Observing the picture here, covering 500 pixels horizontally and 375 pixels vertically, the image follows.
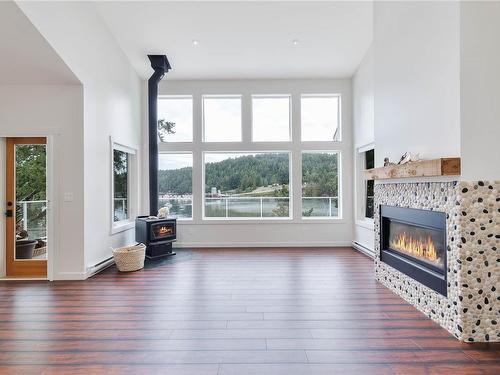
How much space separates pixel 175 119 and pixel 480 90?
5343mm

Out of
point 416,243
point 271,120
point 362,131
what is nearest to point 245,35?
point 271,120

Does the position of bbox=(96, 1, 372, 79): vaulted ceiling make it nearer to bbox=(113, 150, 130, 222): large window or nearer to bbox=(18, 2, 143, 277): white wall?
bbox=(18, 2, 143, 277): white wall

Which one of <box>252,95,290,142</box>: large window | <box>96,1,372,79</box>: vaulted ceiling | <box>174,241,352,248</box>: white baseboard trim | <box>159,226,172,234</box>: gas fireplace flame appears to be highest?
<box>96,1,372,79</box>: vaulted ceiling

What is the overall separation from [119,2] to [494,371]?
5.44 metres

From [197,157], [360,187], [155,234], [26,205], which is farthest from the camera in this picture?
[197,157]

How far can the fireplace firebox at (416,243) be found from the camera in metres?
2.67

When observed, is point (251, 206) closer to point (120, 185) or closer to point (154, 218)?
point (154, 218)

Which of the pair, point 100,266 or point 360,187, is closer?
point 100,266

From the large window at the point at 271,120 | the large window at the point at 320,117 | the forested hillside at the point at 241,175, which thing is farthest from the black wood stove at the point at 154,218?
the large window at the point at 320,117

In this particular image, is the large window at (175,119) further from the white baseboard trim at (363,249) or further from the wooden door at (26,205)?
the white baseboard trim at (363,249)

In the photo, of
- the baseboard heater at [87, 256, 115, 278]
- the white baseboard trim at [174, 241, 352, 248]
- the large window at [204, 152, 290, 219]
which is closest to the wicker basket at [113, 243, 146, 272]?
the baseboard heater at [87, 256, 115, 278]

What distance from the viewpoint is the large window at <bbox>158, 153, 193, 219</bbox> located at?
6.40 m

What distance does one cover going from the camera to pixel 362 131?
5.66 metres

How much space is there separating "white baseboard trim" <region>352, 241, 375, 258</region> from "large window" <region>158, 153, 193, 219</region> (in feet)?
11.2
